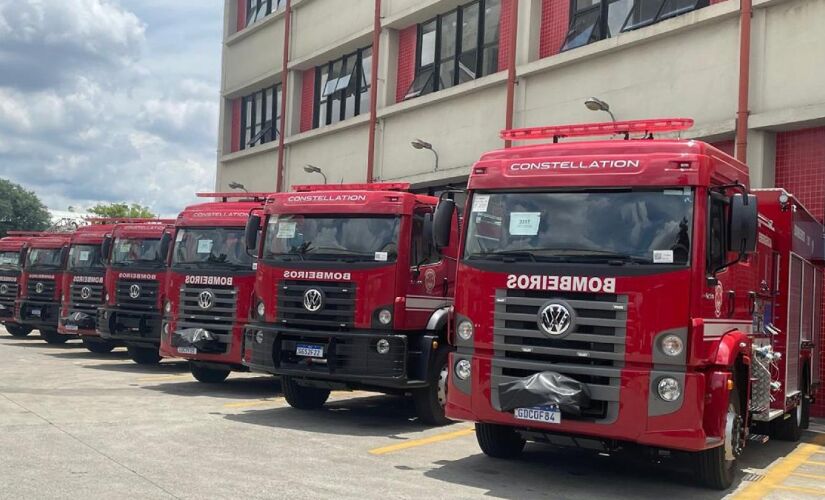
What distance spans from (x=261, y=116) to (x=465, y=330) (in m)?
22.8

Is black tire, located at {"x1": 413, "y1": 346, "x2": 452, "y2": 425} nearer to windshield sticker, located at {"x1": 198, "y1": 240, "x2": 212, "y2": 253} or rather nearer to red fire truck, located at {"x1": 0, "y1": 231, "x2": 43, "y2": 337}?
windshield sticker, located at {"x1": 198, "y1": 240, "x2": 212, "y2": 253}

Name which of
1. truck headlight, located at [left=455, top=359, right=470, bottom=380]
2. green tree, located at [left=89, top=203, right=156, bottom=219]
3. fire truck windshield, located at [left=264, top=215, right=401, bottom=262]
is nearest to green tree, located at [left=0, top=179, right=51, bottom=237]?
green tree, located at [left=89, top=203, right=156, bottom=219]

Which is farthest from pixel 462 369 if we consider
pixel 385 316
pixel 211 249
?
pixel 211 249

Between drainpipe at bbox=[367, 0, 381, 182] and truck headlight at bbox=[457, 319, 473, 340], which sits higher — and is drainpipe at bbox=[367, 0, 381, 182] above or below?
above

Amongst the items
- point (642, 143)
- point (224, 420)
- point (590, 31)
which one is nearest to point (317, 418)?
point (224, 420)

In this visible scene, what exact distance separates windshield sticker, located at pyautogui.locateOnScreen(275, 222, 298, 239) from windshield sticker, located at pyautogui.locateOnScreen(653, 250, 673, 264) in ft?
17.1

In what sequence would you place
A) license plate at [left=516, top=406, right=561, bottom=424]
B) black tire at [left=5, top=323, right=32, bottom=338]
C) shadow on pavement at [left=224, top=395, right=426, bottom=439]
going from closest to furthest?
1. license plate at [left=516, top=406, right=561, bottom=424]
2. shadow on pavement at [left=224, top=395, right=426, bottom=439]
3. black tire at [left=5, top=323, right=32, bottom=338]

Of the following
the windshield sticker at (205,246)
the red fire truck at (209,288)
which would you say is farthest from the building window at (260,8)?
the windshield sticker at (205,246)

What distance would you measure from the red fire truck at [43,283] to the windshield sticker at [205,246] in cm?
804

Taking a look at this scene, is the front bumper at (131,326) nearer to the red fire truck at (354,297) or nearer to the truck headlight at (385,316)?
the red fire truck at (354,297)

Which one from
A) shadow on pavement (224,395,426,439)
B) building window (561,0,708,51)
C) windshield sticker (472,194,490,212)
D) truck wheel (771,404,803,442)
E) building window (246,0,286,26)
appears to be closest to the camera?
windshield sticker (472,194,490,212)

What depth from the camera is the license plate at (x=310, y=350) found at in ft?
34.6

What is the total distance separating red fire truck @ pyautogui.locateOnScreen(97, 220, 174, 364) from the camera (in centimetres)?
1616

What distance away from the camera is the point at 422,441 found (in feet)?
32.2
